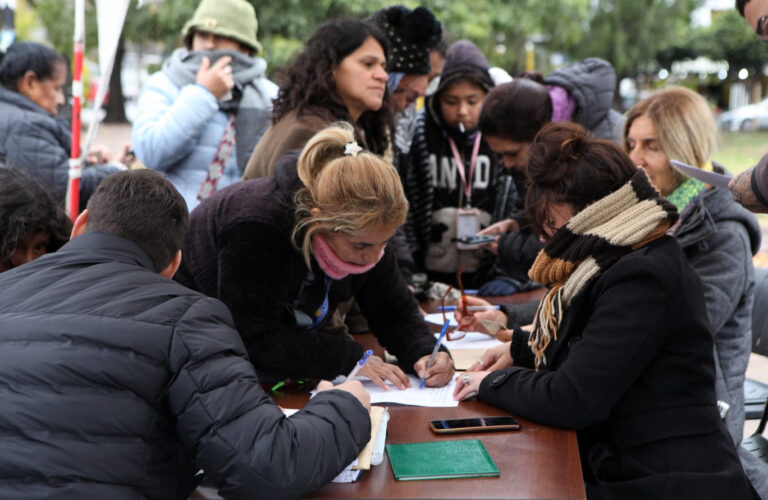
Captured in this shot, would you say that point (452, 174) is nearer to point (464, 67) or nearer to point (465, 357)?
point (464, 67)

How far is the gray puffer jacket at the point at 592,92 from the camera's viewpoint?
3777 mm

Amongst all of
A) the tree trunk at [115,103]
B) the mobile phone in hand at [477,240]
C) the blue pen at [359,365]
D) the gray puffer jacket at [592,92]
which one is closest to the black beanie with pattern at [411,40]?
the gray puffer jacket at [592,92]

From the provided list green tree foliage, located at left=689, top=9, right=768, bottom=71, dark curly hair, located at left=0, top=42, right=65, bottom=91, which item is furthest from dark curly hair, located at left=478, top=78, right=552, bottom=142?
green tree foliage, located at left=689, top=9, right=768, bottom=71

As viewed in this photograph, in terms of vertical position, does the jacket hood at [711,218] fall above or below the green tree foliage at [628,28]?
above

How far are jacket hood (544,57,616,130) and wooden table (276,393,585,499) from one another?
2154 millimetres

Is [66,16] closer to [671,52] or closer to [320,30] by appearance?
[320,30]

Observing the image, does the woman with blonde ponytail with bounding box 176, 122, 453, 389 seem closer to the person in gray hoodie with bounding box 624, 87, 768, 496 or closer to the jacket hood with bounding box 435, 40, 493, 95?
the person in gray hoodie with bounding box 624, 87, 768, 496

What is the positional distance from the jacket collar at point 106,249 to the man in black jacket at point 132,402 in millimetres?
28

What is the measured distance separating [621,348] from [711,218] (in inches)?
38.8

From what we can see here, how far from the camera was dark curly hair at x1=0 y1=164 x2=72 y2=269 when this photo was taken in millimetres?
2018

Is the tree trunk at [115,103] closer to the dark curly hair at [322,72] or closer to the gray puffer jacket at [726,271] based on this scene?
the dark curly hair at [322,72]

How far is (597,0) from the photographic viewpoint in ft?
70.1

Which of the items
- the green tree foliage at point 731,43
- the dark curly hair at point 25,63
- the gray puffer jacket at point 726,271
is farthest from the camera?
the green tree foliage at point 731,43

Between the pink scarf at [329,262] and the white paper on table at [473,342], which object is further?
the white paper on table at [473,342]
